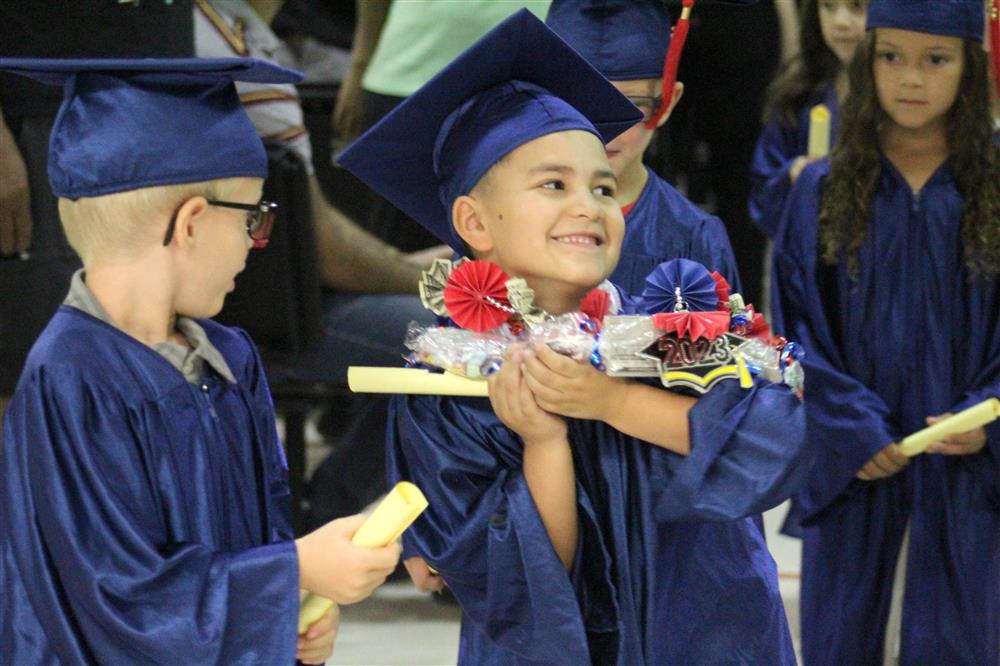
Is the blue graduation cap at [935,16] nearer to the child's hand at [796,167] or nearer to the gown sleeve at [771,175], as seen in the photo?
the child's hand at [796,167]

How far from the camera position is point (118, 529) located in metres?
1.99

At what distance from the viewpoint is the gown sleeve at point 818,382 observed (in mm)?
3326

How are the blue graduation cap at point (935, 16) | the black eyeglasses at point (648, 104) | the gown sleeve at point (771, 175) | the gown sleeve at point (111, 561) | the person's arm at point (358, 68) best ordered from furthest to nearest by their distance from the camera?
the person's arm at point (358, 68) < the gown sleeve at point (771, 175) < the blue graduation cap at point (935, 16) < the black eyeglasses at point (648, 104) < the gown sleeve at point (111, 561)

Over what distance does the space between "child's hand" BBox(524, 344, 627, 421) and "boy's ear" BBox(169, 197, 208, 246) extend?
0.49 m

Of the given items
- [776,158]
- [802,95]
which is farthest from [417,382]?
[802,95]

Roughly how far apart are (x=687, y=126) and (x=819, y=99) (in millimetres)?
2038

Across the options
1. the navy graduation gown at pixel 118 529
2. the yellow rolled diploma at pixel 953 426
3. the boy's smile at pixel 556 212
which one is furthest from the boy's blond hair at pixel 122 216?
the yellow rolled diploma at pixel 953 426

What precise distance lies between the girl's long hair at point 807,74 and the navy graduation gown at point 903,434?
1.17 m

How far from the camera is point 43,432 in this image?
1.99 metres

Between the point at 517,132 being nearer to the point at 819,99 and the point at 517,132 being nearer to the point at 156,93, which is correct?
the point at 156,93

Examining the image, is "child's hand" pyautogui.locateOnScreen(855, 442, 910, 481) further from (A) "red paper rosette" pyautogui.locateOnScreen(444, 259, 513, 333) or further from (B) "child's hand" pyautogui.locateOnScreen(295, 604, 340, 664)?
(B) "child's hand" pyautogui.locateOnScreen(295, 604, 340, 664)

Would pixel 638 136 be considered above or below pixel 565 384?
above

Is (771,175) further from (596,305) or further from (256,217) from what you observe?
(256,217)

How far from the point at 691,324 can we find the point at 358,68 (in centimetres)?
296
